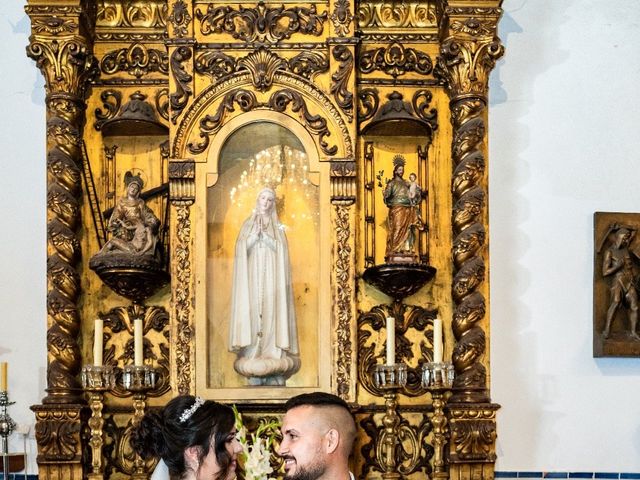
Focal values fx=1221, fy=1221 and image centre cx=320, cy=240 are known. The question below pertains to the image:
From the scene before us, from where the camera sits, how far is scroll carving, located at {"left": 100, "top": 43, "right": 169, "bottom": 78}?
827 centimetres

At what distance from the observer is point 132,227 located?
7891 mm

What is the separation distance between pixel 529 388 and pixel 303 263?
5.71ft

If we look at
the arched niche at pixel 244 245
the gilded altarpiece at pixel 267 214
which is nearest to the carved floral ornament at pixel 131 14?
the gilded altarpiece at pixel 267 214

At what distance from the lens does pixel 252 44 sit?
807cm

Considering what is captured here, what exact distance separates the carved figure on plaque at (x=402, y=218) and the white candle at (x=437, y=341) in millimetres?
474

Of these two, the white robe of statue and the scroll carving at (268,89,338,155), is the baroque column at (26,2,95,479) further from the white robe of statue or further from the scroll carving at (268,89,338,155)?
the scroll carving at (268,89,338,155)

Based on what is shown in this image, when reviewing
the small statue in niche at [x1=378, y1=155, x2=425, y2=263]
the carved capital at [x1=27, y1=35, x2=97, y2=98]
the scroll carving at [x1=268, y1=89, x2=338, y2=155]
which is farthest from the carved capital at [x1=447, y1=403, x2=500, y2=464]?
the carved capital at [x1=27, y1=35, x2=97, y2=98]

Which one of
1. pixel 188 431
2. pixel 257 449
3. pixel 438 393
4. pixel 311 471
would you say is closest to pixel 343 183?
pixel 438 393

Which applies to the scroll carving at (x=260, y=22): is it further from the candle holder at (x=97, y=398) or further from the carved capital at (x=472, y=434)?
the carved capital at (x=472, y=434)

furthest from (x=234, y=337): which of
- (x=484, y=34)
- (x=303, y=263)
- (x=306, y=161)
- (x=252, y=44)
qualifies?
(x=484, y=34)

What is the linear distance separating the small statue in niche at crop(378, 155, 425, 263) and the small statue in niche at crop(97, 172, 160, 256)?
153 centimetres

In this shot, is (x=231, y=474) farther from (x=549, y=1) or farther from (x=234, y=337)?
(x=549, y=1)

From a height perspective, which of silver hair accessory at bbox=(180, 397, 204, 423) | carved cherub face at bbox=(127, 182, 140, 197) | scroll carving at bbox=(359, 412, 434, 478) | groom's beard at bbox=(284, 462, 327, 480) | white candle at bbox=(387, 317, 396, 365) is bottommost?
scroll carving at bbox=(359, 412, 434, 478)

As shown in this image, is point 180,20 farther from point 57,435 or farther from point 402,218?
point 57,435
